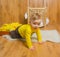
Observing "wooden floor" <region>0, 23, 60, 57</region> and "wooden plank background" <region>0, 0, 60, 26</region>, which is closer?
"wooden floor" <region>0, 23, 60, 57</region>

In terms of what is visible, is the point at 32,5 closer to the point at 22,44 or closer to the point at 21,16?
the point at 21,16

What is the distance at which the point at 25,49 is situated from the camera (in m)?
1.76

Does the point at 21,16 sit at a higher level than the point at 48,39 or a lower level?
higher

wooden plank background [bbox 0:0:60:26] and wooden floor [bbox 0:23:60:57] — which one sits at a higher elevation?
wooden plank background [bbox 0:0:60:26]

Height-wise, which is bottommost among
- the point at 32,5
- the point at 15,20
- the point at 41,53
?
the point at 41,53

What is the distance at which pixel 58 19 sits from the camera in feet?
9.98

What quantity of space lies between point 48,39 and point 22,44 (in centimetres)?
37

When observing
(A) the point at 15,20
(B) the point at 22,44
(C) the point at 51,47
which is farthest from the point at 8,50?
(A) the point at 15,20

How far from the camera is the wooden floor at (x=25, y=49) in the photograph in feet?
5.32

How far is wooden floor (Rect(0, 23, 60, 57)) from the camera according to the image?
1.62m

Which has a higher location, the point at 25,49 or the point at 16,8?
the point at 16,8

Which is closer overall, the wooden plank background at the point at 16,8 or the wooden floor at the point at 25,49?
the wooden floor at the point at 25,49

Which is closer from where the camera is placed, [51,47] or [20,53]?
[20,53]

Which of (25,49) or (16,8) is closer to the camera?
(25,49)
